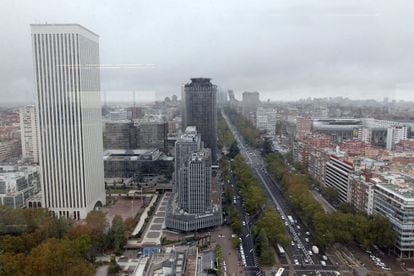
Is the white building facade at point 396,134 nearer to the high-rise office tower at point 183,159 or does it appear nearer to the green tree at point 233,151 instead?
the green tree at point 233,151

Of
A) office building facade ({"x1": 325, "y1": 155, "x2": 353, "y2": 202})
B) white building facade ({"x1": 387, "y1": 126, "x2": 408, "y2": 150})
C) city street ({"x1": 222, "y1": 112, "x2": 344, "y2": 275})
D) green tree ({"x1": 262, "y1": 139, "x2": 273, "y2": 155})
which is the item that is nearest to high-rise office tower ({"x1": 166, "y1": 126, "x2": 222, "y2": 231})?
city street ({"x1": 222, "y1": 112, "x2": 344, "y2": 275})

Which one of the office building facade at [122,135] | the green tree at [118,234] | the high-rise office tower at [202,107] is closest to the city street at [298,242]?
the green tree at [118,234]

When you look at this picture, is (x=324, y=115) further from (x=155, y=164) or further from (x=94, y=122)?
(x=94, y=122)

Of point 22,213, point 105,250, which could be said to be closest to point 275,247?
point 105,250

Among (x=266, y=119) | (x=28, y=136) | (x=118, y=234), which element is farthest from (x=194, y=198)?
(x=266, y=119)

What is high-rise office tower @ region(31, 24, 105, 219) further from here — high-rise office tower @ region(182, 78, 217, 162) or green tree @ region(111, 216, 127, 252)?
high-rise office tower @ region(182, 78, 217, 162)
